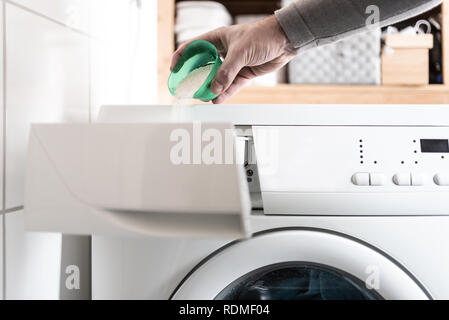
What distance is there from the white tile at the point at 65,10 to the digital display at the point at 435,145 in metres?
0.58

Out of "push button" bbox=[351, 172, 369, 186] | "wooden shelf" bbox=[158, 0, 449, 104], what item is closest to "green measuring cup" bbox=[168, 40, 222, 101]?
"push button" bbox=[351, 172, 369, 186]

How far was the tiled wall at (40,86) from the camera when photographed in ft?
1.58

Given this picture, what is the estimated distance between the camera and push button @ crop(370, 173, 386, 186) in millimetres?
531

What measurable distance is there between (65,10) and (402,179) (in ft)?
1.91

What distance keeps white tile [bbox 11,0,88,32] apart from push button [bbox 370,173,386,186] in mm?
528

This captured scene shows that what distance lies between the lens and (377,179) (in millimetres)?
532

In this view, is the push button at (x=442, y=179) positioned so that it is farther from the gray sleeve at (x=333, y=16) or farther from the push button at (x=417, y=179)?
the gray sleeve at (x=333, y=16)

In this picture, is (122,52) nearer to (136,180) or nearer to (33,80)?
(33,80)

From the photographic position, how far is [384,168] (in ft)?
1.77

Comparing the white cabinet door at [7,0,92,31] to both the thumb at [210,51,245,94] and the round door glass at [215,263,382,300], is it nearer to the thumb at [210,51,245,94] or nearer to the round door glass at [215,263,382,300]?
the thumb at [210,51,245,94]

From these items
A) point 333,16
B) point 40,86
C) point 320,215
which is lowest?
point 320,215

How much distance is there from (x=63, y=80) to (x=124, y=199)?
0.34 metres

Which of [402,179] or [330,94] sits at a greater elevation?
[330,94]

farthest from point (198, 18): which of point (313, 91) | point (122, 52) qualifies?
point (122, 52)
